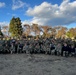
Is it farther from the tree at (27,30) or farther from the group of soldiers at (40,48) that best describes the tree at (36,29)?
the group of soldiers at (40,48)

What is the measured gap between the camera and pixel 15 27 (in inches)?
2100

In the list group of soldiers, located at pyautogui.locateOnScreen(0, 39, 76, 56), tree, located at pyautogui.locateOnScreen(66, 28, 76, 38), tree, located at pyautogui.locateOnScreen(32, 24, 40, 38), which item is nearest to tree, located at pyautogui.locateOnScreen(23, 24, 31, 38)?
tree, located at pyautogui.locateOnScreen(32, 24, 40, 38)

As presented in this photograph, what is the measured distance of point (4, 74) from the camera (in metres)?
8.59

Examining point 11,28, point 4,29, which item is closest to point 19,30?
point 11,28

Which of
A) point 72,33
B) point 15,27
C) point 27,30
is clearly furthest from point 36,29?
point 72,33

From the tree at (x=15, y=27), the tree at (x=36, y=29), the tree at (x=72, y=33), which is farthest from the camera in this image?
the tree at (x=36, y=29)

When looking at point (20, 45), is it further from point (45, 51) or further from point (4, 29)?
point (4, 29)

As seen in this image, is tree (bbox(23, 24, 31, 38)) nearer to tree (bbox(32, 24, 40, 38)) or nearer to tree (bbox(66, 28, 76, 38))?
tree (bbox(32, 24, 40, 38))

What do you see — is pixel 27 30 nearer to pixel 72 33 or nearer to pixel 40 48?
pixel 72 33

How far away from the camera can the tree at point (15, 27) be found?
5247 centimetres

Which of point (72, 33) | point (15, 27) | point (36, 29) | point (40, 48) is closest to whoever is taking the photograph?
point (40, 48)

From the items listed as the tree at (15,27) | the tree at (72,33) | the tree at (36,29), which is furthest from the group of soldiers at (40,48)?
the tree at (36,29)

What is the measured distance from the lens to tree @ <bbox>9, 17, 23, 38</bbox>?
52475 millimetres

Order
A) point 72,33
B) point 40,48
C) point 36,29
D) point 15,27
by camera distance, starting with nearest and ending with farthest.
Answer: point 40,48 < point 15,27 < point 72,33 < point 36,29
